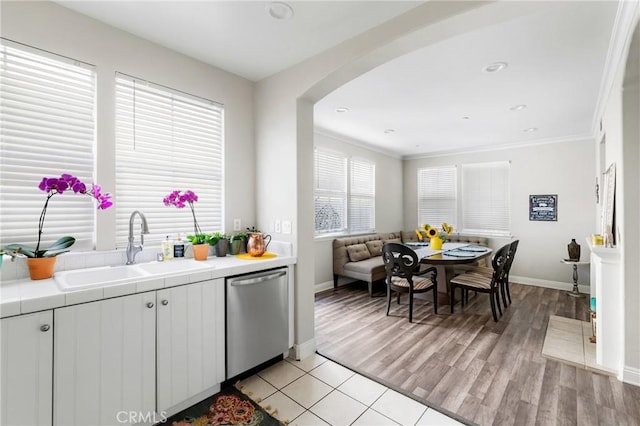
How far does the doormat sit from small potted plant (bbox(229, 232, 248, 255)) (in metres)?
1.15

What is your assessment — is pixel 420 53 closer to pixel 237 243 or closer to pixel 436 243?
pixel 237 243

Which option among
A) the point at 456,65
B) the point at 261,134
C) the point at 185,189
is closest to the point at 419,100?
the point at 456,65

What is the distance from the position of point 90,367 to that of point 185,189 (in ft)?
4.79

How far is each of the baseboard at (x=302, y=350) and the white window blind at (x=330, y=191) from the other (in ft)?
8.25

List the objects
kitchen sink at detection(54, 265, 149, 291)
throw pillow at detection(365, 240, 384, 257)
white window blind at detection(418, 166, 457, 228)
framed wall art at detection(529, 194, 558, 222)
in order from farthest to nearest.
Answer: white window blind at detection(418, 166, 457, 228)
throw pillow at detection(365, 240, 384, 257)
framed wall art at detection(529, 194, 558, 222)
kitchen sink at detection(54, 265, 149, 291)

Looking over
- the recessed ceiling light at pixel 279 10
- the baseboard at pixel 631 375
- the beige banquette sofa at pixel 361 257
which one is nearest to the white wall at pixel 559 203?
the beige banquette sofa at pixel 361 257

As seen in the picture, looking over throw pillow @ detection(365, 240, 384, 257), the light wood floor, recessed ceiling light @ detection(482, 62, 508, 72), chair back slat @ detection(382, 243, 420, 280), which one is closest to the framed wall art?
the light wood floor

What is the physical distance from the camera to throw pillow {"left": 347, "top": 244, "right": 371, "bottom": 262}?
5141 mm

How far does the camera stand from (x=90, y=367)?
1554mm

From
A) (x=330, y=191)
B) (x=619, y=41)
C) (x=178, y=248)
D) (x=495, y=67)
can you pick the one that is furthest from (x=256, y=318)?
(x=619, y=41)

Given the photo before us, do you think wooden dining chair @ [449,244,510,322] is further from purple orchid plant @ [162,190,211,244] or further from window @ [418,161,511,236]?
purple orchid plant @ [162,190,211,244]

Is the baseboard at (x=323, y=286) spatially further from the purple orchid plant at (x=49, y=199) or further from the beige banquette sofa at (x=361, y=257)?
the purple orchid plant at (x=49, y=199)

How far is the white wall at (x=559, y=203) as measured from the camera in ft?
16.4

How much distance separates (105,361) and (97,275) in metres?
0.64
